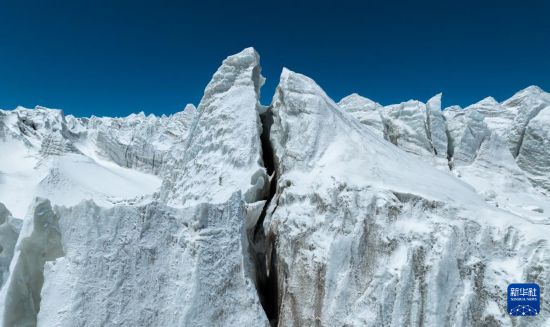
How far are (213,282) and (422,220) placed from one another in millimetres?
Answer: 4301

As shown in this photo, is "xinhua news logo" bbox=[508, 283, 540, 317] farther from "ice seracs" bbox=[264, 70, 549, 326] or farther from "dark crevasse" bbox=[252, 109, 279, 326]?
"dark crevasse" bbox=[252, 109, 279, 326]

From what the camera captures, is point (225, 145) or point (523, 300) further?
point (225, 145)

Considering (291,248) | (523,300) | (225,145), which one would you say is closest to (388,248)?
(291,248)

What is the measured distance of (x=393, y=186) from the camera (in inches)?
334

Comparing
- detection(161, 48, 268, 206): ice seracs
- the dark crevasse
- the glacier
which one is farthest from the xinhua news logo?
detection(161, 48, 268, 206): ice seracs

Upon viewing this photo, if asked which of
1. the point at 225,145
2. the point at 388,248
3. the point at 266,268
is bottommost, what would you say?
the point at 266,268

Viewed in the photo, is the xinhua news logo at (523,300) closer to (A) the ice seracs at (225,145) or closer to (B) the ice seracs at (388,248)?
(B) the ice seracs at (388,248)

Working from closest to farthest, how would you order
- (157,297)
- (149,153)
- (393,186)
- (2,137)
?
1. (157,297)
2. (393,186)
3. (2,137)
4. (149,153)

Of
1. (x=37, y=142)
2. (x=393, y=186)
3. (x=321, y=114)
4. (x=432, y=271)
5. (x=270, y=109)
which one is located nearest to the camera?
(x=432, y=271)

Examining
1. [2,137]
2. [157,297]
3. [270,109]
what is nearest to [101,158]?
[2,137]

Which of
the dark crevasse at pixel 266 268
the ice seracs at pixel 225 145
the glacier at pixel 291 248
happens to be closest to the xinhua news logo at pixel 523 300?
the glacier at pixel 291 248

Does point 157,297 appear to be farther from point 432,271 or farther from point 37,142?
point 37,142

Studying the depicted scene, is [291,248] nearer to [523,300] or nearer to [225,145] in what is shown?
[523,300]

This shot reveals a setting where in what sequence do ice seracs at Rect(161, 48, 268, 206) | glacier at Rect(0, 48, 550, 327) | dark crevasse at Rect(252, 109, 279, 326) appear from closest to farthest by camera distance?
1. glacier at Rect(0, 48, 550, 327)
2. dark crevasse at Rect(252, 109, 279, 326)
3. ice seracs at Rect(161, 48, 268, 206)
